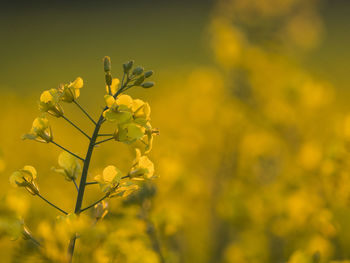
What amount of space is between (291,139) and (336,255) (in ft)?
7.60

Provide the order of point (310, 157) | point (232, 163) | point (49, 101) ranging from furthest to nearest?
point (232, 163), point (310, 157), point (49, 101)

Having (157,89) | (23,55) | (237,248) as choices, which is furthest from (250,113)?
(23,55)

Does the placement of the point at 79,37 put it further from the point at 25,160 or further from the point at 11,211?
the point at 11,211

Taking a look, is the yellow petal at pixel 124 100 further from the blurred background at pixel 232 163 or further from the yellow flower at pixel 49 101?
the blurred background at pixel 232 163

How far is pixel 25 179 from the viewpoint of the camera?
1.85 m

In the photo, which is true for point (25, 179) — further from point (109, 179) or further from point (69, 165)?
point (109, 179)

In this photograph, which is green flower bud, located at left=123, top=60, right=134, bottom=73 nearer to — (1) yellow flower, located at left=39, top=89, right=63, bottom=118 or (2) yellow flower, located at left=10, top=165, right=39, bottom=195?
(1) yellow flower, located at left=39, top=89, right=63, bottom=118

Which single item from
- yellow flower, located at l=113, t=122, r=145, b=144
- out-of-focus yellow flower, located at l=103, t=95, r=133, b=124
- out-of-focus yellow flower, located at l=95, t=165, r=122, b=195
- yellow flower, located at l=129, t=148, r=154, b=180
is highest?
out-of-focus yellow flower, located at l=103, t=95, r=133, b=124

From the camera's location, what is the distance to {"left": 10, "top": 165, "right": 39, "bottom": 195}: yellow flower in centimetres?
183

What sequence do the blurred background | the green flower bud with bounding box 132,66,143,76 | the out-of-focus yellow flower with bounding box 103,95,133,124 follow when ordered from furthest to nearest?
the blurred background, the green flower bud with bounding box 132,66,143,76, the out-of-focus yellow flower with bounding box 103,95,133,124

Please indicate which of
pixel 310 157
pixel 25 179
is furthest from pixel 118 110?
pixel 310 157

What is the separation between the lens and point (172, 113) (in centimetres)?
738

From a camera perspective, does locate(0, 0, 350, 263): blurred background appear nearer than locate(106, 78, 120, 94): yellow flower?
No

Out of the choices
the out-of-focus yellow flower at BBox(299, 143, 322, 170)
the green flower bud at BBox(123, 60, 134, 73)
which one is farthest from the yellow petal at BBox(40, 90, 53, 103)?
the out-of-focus yellow flower at BBox(299, 143, 322, 170)
